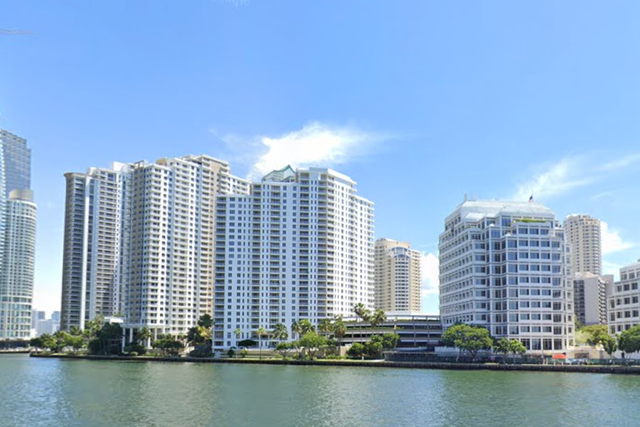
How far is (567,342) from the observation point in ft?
619

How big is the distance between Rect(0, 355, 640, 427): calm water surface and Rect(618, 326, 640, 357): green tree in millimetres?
17978

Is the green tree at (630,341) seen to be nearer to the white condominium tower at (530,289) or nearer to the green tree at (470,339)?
the white condominium tower at (530,289)

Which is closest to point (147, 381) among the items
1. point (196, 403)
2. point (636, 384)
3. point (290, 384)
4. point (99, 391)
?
point (99, 391)

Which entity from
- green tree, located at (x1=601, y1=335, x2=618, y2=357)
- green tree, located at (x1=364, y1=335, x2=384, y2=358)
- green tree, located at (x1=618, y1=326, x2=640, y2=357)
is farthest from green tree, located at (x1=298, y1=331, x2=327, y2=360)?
green tree, located at (x1=618, y1=326, x2=640, y2=357)

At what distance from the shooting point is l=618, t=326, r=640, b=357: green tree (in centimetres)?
15431

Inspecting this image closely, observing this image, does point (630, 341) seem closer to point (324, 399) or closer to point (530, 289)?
point (530, 289)

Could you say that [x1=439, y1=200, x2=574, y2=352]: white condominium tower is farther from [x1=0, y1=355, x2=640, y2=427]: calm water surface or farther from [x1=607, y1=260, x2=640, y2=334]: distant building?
[x1=0, y1=355, x2=640, y2=427]: calm water surface

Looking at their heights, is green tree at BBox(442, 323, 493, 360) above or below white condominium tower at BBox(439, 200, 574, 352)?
below

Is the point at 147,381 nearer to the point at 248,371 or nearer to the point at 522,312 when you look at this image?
the point at 248,371

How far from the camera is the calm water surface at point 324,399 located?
84.9 m

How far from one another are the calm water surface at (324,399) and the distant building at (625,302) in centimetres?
4446

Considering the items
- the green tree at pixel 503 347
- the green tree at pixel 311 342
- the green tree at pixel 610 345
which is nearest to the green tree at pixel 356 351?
the green tree at pixel 311 342

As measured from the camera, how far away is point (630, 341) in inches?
6112

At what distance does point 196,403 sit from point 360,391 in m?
30.0
